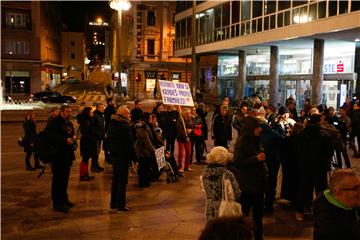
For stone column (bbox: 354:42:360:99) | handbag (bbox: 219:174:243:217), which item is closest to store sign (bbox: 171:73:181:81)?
stone column (bbox: 354:42:360:99)

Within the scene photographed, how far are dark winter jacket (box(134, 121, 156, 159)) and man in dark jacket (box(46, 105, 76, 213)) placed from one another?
5.80ft

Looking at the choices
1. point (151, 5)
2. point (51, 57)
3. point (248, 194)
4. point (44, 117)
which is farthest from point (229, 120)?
point (51, 57)

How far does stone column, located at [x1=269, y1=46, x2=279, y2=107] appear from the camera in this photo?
3019 cm

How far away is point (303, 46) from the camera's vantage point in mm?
29531

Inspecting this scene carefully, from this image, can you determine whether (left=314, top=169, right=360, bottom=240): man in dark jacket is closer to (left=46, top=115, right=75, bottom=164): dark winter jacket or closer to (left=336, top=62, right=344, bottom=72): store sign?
(left=46, top=115, right=75, bottom=164): dark winter jacket

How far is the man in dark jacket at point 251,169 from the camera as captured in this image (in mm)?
5926

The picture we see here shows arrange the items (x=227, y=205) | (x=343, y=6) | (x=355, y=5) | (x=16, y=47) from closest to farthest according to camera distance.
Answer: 1. (x=227, y=205)
2. (x=355, y=5)
3. (x=343, y=6)
4. (x=16, y=47)

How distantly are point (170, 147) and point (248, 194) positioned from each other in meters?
6.03

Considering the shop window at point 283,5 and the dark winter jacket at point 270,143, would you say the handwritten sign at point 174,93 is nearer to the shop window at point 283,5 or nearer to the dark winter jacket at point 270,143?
the dark winter jacket at point 270,143

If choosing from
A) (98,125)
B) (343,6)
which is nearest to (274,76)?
(343,6)

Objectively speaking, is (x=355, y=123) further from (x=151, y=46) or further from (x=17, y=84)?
(x=17, y=84)

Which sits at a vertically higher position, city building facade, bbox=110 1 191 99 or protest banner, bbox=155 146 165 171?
city building facade, bbox=110 1 191 99

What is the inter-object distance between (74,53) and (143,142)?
102m

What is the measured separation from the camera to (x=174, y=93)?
11.3 metres
